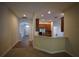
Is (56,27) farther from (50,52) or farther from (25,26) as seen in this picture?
(50,52)

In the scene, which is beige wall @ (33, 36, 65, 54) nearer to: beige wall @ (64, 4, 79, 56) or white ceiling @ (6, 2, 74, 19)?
beige wall @ (64, 4, 79, 56)

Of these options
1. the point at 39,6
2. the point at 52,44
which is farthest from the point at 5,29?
the point at 52,44

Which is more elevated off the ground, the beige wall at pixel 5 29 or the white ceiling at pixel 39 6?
the white ceiling at pixel 39 6

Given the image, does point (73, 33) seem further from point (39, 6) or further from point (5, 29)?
point (5, 29)

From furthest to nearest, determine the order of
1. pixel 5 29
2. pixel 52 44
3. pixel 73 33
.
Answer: pixel 52 44 → pixel 5 29 → pixel 73 33

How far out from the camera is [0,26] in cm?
486

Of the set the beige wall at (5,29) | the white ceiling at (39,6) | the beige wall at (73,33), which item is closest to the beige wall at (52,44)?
the beige wall at (73,33)

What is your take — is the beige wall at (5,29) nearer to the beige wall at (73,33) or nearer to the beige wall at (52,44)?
the beige wall at (52,44)

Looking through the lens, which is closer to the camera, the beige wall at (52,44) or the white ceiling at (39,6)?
the white ceiling at (39,6)

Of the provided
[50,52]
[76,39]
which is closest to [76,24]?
[76,39]

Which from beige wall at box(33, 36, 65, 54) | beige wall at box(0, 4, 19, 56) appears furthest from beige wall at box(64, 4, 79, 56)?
beige wall at box(0, 4, 19, 56)

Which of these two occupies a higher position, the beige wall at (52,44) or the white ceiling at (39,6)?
the white ceiling at (39,6)

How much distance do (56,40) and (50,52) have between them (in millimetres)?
652

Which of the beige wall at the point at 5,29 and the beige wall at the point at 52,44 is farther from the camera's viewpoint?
the beige wall at the point at 52,44
